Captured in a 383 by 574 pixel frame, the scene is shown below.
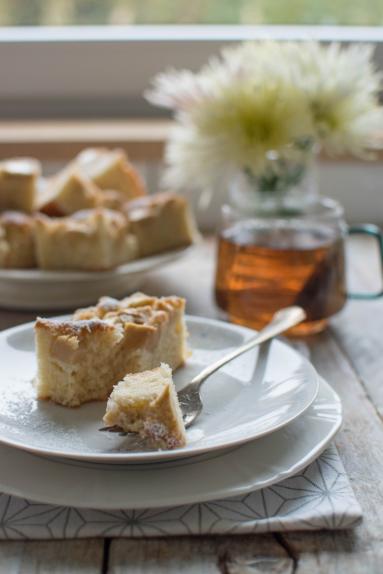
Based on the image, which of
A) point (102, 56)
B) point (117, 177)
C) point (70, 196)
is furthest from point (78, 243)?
point (102, 56)

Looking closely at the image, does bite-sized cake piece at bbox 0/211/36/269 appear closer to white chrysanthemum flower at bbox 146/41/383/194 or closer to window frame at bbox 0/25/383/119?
white chrysanthemum flower at bbox 146/41/383/194

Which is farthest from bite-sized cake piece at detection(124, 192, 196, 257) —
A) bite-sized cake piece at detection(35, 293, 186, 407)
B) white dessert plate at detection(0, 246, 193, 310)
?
bite-sized cake piece at detection(35, 293, 186, 407)

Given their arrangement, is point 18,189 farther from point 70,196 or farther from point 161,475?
point 161,475

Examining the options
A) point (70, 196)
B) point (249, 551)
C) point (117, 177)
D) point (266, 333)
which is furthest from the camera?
point (117, 177)

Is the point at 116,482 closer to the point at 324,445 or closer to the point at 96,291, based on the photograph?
the point at 324,445

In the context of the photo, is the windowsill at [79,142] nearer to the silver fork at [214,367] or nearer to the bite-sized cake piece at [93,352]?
the silver fork at [214,367]

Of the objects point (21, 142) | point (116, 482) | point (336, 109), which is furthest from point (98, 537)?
point (21, 142)
